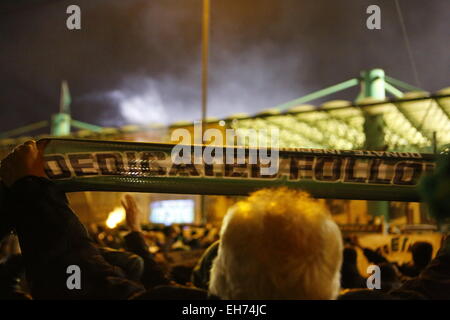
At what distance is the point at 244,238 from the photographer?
1546 millimetres

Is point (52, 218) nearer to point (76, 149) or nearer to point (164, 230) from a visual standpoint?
point (76, 149)

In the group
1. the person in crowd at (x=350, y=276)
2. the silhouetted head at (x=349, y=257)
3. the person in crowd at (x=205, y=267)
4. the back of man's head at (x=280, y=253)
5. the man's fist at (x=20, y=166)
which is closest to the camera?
the back of man's head at (x=280, y=253)

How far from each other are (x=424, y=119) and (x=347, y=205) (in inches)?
187

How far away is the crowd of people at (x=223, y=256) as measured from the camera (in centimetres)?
151

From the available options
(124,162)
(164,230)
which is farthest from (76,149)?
(164,230)

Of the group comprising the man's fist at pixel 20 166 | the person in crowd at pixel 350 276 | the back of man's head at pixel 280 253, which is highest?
the man's fist at pixel 20 166

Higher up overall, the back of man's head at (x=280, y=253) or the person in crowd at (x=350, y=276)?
the back of man's head at (x=280, y=253)

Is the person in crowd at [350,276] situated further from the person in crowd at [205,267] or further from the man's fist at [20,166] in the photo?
the man's fist at [20,166]

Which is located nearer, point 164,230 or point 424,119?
point 164,230

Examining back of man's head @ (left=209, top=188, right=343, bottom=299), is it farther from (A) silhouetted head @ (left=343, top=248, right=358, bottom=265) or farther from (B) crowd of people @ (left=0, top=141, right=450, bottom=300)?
(A) silhouetted head @ (left=343, top=248, right=358, bottom=265)

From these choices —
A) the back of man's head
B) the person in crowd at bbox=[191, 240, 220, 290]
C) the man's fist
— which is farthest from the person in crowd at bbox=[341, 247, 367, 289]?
the man's fist

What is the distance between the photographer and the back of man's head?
150cm

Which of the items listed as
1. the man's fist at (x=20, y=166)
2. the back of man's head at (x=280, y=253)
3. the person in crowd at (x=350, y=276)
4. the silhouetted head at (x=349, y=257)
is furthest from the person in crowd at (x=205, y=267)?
the silhouetted head at (x=349, y=257)
